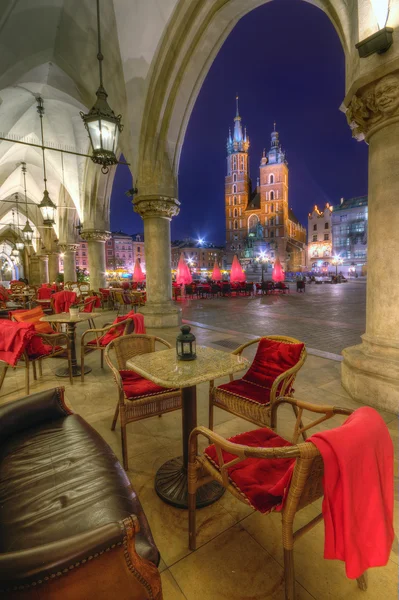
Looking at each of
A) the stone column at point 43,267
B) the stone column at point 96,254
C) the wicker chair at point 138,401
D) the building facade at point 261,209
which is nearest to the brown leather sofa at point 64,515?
the wicker chair at point 138,401

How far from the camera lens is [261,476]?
59.8 inches

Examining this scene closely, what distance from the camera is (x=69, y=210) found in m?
15.5

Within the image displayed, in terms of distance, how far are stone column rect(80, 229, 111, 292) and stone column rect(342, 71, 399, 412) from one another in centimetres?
1010

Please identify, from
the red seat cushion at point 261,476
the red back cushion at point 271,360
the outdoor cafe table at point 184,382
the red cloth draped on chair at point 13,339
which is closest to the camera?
the red seat cushion at point 261,476

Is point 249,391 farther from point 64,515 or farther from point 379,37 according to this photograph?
point 379,37

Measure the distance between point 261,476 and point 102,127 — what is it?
16.2ft

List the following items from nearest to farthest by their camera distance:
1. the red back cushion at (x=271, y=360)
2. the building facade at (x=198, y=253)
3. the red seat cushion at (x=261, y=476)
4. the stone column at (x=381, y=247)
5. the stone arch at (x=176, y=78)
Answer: the red seat cushion at (x=261, y=476), the red back cushion at (x=271, y=360), the stone column at (x=381, y=247), the stone arch at (x=176, y=78), the building facade at (x=198, y=253)

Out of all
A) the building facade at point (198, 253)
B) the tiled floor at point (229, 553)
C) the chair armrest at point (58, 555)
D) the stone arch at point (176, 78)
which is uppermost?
the building facade at point (198, 253)

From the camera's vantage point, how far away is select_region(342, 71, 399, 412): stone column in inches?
121

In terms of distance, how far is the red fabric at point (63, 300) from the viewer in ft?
24.7

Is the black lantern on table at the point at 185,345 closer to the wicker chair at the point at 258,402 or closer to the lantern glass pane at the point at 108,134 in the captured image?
the wicker chair at the point at 258,402

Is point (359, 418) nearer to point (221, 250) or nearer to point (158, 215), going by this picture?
point (158, 215)

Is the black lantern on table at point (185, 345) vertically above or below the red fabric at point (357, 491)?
above

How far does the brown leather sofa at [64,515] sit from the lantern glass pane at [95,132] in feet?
12.6
